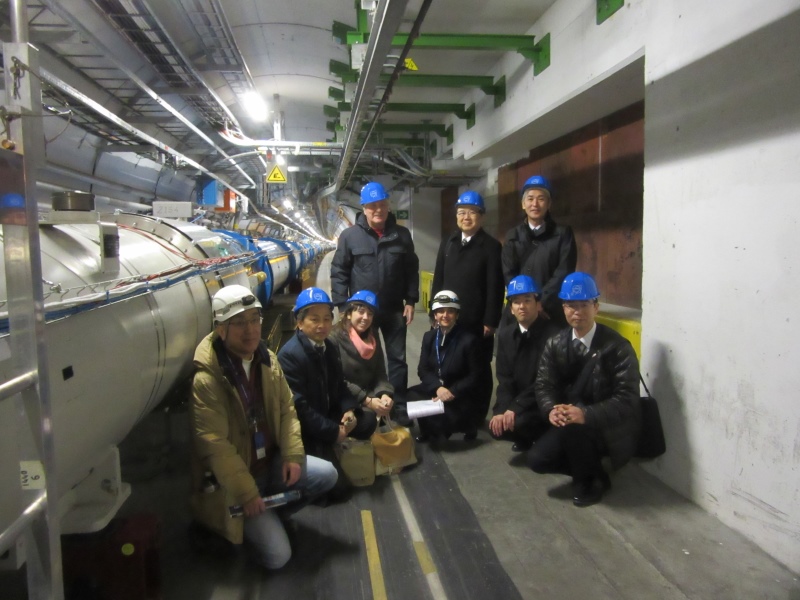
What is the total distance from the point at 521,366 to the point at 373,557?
1394 mm

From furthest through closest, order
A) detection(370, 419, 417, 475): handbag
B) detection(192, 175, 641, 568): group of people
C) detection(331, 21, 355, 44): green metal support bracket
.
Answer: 1. detection(331, 21, 355, 44): green metal support bracket
2. detection(370, 419, 417, 475): handbag
3. detection(192, 175, 641, 568): group of people

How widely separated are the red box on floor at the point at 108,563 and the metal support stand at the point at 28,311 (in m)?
0.56

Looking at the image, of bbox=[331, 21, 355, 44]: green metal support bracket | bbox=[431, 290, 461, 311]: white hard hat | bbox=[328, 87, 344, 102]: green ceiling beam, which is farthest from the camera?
bbox=[328, 87, 344, 102]: green ceiling beam

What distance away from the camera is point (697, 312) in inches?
90.4

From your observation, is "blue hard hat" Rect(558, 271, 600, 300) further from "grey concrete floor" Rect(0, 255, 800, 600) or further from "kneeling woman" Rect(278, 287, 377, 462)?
"kneeling woman" Rect(278, 287, 377, 462)

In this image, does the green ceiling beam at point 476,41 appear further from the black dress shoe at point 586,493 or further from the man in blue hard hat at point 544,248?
the black dress shoe at point 586,493

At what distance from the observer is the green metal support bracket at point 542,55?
3.62m

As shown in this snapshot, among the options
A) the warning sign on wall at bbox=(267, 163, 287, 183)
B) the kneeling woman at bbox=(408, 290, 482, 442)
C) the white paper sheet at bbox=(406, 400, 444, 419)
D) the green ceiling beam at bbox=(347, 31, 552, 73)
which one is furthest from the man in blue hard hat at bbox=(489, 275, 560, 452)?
the warning sign on wall at bbox=(267, 163, 287, 183)

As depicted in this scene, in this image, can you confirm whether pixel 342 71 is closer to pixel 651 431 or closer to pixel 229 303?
pixel 229 303

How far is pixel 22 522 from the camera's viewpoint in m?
0.94

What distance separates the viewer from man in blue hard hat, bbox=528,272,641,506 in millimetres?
2404

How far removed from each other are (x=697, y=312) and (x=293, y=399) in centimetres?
190

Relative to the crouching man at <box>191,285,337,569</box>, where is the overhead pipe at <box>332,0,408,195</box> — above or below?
above

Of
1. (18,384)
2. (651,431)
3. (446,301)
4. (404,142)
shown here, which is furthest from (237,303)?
(404,142)
